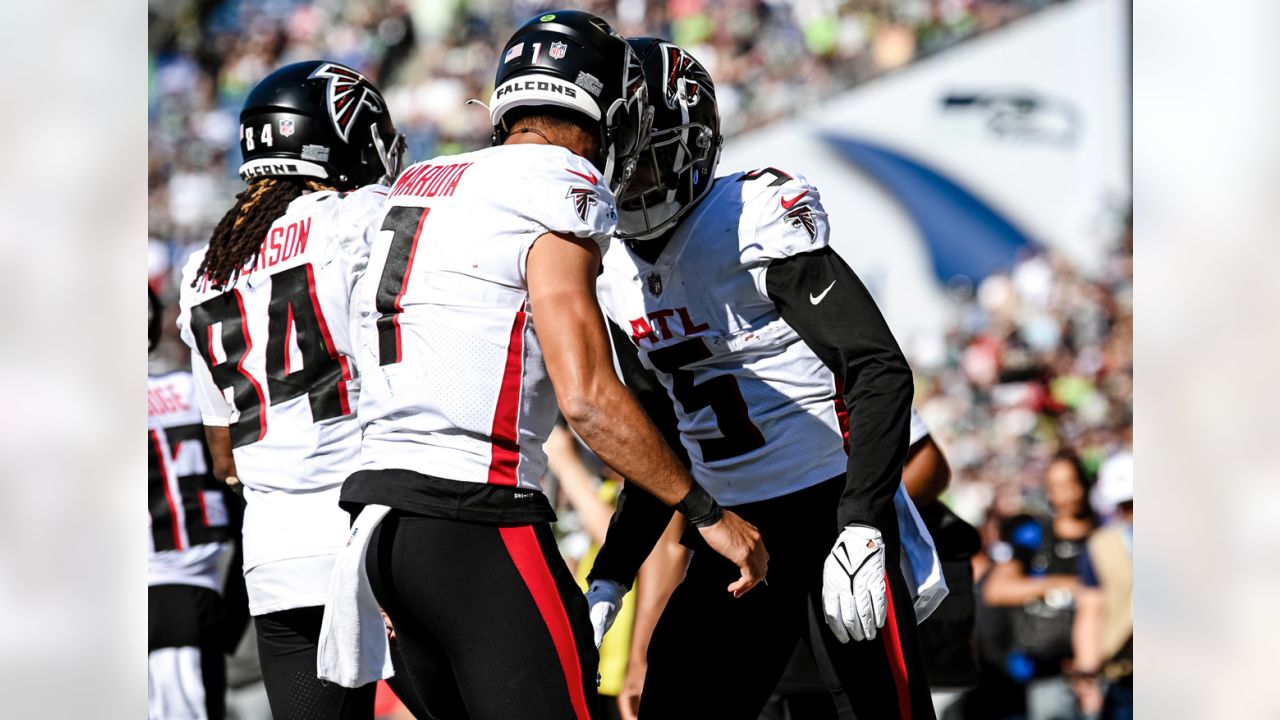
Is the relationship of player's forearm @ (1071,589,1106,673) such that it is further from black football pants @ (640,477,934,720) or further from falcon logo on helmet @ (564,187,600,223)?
falcon logo on helmet @ (564,187,600,223)

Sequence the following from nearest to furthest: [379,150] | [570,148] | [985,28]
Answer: [570,148] → [379,150] → [985,28]

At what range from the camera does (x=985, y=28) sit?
846 centimetres

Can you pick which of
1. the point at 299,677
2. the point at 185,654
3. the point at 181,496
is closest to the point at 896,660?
the point at 299,677

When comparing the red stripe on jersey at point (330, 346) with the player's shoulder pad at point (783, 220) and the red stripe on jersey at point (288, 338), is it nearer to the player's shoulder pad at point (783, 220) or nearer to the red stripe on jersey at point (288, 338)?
the red stripe on jersey at point (288, 338)

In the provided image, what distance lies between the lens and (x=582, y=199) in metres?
2.28

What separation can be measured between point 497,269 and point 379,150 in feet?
4.30

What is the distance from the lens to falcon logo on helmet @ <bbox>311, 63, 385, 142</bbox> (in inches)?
134

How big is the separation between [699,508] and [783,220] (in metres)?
0.72

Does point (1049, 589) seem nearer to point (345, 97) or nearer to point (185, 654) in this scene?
point (185, 654)

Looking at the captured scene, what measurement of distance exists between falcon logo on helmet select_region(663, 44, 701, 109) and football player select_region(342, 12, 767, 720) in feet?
2.13

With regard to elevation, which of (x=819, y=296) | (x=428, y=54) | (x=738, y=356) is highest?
(x=428, y=54)
